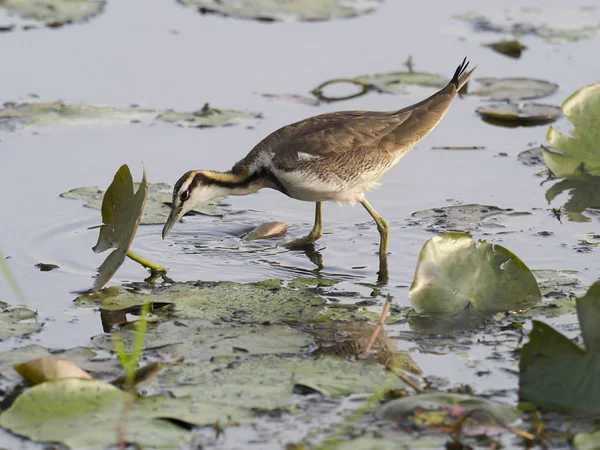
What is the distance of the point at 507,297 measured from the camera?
7.76m

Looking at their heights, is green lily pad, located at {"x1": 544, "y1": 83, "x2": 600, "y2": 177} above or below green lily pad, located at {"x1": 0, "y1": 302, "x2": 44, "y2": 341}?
above

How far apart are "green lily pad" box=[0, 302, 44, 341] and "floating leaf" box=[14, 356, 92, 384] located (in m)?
1.01

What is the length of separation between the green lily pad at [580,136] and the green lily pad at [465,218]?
2.51 feet

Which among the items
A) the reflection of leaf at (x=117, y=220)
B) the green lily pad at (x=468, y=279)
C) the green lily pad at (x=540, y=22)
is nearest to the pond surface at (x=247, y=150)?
the green lily pad at (x=540, y=22)

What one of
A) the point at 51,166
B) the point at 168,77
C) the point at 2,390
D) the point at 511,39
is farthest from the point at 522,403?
the point at 511,39

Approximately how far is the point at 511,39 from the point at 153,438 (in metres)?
10.6

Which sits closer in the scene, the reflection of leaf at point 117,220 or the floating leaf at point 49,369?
the floating leaf at point 49,369

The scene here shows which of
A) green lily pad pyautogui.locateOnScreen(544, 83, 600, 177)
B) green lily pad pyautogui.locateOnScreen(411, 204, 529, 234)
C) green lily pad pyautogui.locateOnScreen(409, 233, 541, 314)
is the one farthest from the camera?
green lily pad pyautogui.locateOnScreen(544, 83, 600, 177)

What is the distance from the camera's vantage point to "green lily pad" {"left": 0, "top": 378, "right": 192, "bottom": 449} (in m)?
5.85

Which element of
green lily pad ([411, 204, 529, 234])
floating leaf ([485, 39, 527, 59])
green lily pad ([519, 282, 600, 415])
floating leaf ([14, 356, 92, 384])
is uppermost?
floating leaf ([485, 39, 527, 59])

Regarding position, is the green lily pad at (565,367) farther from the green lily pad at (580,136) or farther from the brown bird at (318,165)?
the green lily pad at (580,136)

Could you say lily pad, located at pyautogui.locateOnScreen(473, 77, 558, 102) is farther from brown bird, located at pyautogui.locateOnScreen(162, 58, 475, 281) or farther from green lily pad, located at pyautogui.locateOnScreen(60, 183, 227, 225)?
green lily pad, located at pyautogui.locateOnScreen(60, 183, 227, 225)

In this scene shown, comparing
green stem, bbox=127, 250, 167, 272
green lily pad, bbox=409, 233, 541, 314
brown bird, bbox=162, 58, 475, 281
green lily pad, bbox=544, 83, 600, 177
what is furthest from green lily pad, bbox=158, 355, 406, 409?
green lily pad, bbox=544, 83, 600, 177

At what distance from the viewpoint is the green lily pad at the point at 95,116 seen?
12.0 m
